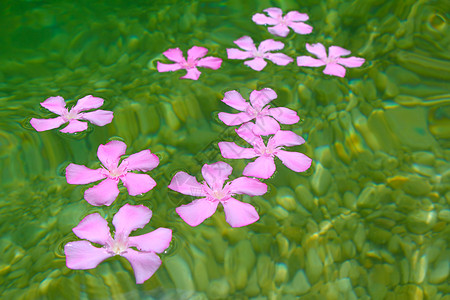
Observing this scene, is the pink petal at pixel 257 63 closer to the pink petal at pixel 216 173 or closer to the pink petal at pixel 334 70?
the pink petal at pixel 334 70

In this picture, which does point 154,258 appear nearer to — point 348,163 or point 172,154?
point 172,154

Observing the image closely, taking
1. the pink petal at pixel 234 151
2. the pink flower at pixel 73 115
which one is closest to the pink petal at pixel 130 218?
the pink petal at pixel 234 151

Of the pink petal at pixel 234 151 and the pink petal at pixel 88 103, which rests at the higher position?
the pink petal at pixel 88 103

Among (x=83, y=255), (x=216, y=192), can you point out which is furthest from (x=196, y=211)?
(x=83, y=255)

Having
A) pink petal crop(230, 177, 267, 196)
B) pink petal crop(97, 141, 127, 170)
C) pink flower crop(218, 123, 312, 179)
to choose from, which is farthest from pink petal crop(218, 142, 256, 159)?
pink petal crop(97, 141, 127, 170)

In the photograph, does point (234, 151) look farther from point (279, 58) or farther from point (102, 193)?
point (279, 58)

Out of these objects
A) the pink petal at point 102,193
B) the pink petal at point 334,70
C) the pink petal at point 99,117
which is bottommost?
the pink petal at point 102,193

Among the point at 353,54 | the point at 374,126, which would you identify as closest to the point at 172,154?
the point at 374,126
